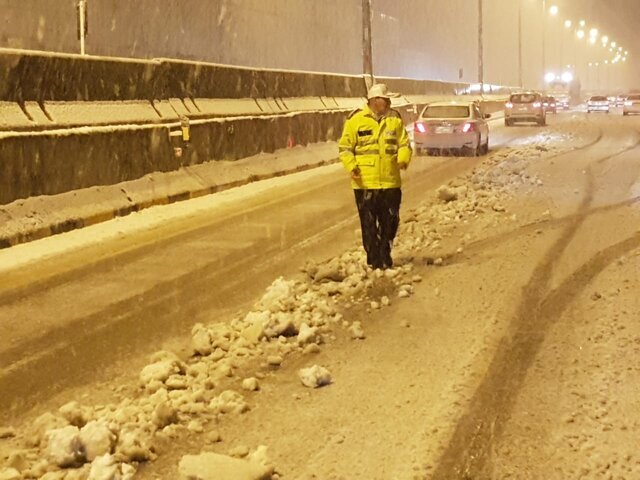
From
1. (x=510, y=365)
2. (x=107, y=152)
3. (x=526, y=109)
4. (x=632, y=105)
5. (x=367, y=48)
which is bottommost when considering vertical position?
(x=510, y=365)

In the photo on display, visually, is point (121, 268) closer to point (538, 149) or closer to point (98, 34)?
point (538, 149)

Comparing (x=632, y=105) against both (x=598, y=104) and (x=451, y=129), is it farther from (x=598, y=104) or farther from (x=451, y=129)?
(x=451, y=129)

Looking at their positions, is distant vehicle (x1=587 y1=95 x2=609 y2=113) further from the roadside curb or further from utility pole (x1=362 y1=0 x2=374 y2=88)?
the roadside curb

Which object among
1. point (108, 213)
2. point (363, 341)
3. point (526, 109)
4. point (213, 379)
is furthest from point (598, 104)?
point (213, 379)

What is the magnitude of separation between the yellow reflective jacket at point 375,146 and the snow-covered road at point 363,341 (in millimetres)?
932

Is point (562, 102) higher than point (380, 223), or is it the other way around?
point (380, 223)

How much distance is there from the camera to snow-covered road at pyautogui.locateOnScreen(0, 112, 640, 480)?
4.45 meters

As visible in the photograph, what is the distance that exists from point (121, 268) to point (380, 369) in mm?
4405

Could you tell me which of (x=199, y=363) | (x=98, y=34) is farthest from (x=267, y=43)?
(x=199, y=363)

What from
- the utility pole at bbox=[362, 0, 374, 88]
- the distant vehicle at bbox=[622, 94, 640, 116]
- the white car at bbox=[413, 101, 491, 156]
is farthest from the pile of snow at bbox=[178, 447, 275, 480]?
the distant vehicle at bbox=[622, 94, 640, 116]

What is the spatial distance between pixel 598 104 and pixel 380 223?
56940 millimetres

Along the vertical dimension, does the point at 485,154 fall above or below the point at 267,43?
below

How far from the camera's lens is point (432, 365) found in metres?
5.72

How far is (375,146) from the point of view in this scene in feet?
27.2
